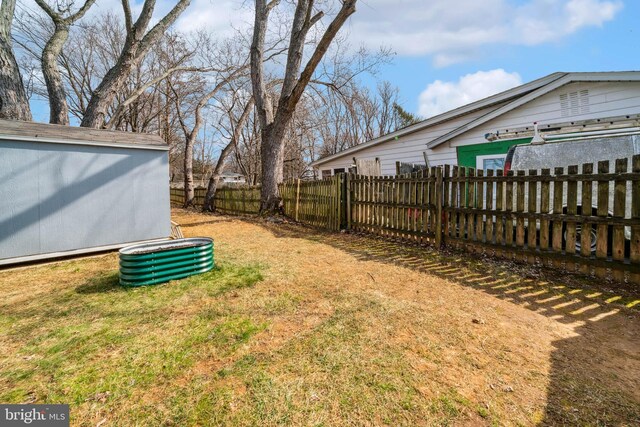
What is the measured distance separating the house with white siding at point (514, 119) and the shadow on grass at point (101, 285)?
22.1ft

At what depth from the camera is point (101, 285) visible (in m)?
3.71

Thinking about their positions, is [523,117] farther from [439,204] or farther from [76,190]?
[76,190]

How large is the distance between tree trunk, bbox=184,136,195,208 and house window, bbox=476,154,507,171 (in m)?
15.0

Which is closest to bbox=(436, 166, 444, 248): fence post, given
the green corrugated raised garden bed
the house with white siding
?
the house with white siding

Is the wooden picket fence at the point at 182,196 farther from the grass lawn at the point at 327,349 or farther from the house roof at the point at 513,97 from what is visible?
the grass lawn at the point at 327,349

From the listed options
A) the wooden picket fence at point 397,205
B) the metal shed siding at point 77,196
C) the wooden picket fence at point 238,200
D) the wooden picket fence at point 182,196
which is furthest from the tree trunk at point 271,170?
the wooden picket fence at point 182,196

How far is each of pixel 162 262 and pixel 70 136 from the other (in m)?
3.23

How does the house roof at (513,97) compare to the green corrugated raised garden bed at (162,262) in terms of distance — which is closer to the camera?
the green corrugated raised garden bed at (162,262)

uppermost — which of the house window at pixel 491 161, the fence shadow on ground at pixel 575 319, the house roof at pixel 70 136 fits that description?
the house roof at pixel 70 136

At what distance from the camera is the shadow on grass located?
3516 millimetres

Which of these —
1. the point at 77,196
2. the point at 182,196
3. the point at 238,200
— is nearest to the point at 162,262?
Answer: the point at 77,196

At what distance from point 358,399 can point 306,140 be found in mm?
27536

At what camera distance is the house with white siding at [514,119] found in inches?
232

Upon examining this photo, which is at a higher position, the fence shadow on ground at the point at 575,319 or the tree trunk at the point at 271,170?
the tree trunk at the point at 271,170
